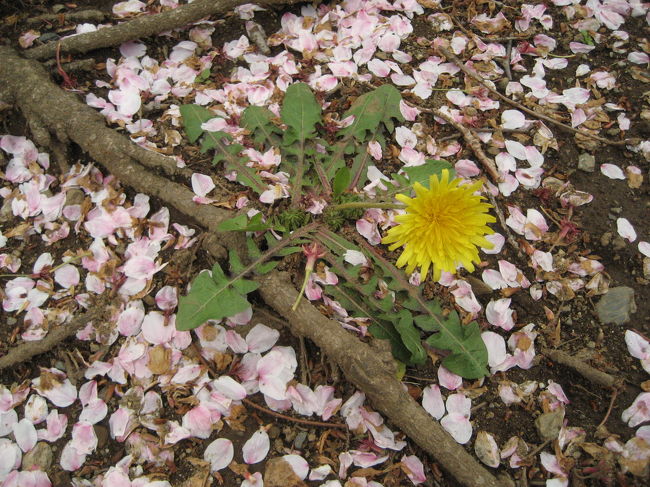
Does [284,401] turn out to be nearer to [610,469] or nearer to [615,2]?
[610,469]

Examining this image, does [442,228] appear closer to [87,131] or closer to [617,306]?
[617,306]

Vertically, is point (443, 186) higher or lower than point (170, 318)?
higher

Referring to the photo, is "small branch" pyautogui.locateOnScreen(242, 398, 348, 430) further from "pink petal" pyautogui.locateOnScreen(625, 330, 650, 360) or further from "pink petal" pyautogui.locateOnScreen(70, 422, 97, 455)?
"pink petal" pyautogui.locateOnScreen(625, 330, 650, 360)

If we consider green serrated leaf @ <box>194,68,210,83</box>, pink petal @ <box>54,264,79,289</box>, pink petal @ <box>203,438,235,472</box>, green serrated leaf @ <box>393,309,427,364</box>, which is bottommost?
pink petal @ <box>203,438,235,472</box>

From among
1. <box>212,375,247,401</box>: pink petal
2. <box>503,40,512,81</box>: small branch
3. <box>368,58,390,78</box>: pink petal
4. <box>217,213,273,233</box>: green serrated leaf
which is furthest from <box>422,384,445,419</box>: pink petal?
<box>503,40,512,81</box>: small branch

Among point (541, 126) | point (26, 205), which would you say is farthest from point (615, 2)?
point (26, 205)

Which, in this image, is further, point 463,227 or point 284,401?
point 284,401
